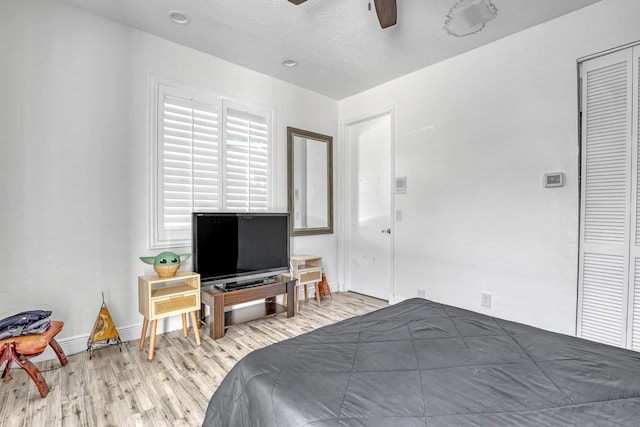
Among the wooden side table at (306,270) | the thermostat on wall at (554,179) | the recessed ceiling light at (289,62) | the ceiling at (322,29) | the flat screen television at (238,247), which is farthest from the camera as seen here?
the wooden side table at (306,270)

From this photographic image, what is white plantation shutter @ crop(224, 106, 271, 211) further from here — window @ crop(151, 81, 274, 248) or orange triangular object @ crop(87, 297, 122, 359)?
orange triangular object @ crop(87, 297, 122, 359)

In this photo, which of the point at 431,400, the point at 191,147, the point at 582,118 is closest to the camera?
the point at 431,400

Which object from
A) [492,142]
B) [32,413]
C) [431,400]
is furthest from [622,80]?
[32,413]

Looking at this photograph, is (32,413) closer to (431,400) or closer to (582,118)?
(431,400)

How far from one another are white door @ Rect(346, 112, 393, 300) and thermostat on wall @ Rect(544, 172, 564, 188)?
5.45 ft

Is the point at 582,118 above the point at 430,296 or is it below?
above

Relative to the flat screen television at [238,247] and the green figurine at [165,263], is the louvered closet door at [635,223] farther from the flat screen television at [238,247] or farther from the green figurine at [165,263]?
the green figurine at [165,263]

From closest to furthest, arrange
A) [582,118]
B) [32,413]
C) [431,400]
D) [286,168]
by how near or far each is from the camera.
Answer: [431,400] → [32,413] → [582,118] → [286,168]

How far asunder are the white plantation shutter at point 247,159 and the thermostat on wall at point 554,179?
9.14 ft

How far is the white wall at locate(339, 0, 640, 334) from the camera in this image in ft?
8.24

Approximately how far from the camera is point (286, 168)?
153 inches

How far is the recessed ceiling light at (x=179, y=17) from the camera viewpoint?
252cm

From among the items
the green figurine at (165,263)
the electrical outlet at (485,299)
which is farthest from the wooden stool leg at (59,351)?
the electrical outlet at (485,299)

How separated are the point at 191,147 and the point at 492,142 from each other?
2950 mm
